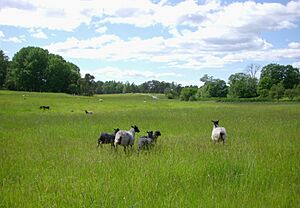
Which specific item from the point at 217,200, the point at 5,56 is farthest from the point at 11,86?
the point at 217,200

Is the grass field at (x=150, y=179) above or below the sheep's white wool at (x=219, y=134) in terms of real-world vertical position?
below

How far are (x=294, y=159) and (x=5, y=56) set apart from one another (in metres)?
128

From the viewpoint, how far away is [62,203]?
21.6 feet

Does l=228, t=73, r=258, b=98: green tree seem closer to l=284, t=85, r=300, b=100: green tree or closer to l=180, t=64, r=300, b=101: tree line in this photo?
l=180, t=64, r=300, b=101: tree line

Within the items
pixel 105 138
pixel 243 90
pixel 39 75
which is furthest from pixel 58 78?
pixel 105 138

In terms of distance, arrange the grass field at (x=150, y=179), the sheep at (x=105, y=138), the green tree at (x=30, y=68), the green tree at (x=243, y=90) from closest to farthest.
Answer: the grass field at (x=150, y=179) < the sheep at (x=105, y=138) < the green tree at (x=30, y=68) < the green tree at (x=243, y=90)

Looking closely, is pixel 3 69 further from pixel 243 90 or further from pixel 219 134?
pixel 219 134

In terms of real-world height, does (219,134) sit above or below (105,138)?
above

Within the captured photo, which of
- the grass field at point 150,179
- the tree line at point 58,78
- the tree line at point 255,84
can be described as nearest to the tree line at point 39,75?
the tree line at point 58,78

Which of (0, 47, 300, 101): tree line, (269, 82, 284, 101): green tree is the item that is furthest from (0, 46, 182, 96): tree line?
(269, 82, 284, 101): green tree

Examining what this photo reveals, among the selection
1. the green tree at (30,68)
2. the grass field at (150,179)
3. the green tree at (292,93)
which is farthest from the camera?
the green tree at (30,68)

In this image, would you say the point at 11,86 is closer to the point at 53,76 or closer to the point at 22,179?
the point at 53,76

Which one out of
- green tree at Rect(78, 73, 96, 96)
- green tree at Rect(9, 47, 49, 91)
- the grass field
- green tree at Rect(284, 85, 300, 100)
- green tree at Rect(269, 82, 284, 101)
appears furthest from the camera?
green tree at Rect(78, 73, 96, 96)

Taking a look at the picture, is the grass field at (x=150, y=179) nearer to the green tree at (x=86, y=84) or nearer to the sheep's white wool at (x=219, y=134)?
the sheep's white wool at (x=219, y=134)
